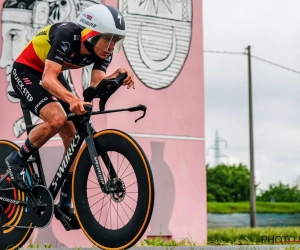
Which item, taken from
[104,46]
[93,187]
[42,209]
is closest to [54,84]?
[104,46]

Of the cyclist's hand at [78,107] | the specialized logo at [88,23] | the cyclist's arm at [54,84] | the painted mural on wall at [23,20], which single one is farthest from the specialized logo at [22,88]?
the painted mural on wall at [23,20]

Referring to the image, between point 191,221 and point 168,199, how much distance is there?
905 millimetres

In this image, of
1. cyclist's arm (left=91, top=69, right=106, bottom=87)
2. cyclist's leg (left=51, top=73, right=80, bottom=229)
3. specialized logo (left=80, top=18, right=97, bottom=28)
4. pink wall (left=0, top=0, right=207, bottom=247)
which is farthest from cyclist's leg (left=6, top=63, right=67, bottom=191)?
pink wall (left=0, top=0, right=207, bottom=247)

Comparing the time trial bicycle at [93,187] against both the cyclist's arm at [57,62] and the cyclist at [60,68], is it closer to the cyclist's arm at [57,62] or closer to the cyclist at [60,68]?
the cyclist at [60,68]

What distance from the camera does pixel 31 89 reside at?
5.67m


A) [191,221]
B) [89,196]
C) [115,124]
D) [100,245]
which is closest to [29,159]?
[89,196]

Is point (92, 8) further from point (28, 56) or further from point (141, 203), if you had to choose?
point (141, 203)

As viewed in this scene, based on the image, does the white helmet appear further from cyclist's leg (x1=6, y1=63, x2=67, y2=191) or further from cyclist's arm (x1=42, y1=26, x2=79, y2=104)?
cyclist's leg (x1=6, y1=63, x2=67, y2=191)

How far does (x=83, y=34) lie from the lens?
5332mm

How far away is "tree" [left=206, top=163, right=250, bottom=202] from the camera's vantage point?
5305 cm

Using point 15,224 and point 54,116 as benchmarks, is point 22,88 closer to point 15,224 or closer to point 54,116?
point 54,116

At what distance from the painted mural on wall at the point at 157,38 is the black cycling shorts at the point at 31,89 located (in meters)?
8.78

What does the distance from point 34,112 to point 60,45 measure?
0.70 metres

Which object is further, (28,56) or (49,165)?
(49,165)
